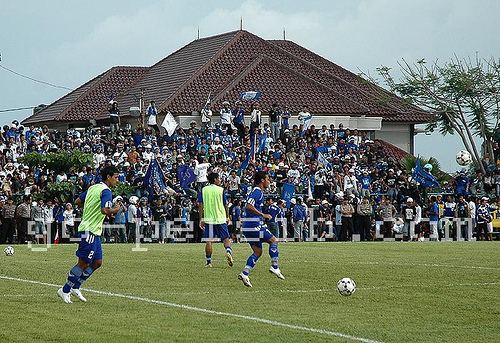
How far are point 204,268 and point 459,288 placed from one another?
6.78 metres

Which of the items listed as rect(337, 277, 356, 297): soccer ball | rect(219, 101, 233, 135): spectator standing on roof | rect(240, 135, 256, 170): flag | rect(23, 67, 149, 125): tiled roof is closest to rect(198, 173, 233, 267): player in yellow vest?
rect(337, 277, 356, 297): soccer ball

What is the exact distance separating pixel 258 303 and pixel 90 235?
260 cm

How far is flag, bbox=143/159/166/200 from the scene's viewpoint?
4122cm

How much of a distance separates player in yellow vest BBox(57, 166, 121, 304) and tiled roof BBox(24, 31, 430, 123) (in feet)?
136

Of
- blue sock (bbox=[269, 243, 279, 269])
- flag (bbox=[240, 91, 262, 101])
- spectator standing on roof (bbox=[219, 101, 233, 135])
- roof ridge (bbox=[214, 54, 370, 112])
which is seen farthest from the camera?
roof ridge (bbox=[214, 54, 370, 112])

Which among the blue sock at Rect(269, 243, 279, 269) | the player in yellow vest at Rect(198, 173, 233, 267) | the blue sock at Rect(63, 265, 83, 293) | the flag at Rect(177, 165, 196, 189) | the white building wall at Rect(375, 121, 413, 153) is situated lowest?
the blue sock at Rect(63, 265, 83, 293)

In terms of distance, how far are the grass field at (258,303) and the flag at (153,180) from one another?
15116 millimetres

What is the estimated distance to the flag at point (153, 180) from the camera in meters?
41.2

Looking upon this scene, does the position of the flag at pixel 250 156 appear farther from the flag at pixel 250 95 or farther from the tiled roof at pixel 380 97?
the tiled roof at pixel 380 97

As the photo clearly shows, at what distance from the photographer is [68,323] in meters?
13.3

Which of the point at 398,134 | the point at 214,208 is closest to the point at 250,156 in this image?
the point at 214,208

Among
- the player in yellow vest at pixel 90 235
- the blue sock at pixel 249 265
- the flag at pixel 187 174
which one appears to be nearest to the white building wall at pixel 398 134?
the flag at pixel 187 174

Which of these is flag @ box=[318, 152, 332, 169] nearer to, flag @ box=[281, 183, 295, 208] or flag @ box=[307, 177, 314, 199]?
flag @ box=[307, 177, 314, 199]

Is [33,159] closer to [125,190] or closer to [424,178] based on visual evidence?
[125,190]
